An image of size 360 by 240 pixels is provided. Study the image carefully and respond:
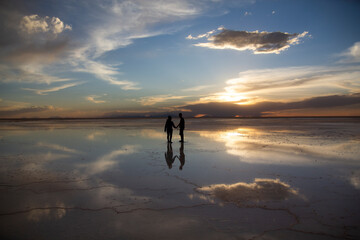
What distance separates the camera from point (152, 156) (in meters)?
11.6

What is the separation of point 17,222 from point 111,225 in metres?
1.96

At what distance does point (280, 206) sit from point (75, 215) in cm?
466

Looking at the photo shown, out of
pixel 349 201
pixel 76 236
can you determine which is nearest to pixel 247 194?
pixel 349 201

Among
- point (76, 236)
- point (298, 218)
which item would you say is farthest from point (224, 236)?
point (76, 236)

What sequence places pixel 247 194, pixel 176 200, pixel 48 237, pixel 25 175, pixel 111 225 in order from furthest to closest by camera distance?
pixel 25 175
pixel 247 194
pixel 176 200
pixel 111 225
pixel 48 237

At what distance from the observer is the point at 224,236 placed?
4.05 meters

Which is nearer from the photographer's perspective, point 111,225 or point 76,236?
point 76,236

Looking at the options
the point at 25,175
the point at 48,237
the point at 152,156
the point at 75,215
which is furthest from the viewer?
the point at 152,156

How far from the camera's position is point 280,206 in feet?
17.5

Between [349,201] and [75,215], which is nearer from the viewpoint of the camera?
[75,215]

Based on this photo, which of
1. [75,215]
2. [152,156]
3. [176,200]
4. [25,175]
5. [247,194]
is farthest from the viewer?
[152,156]

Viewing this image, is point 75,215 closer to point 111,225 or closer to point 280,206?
point 111,225

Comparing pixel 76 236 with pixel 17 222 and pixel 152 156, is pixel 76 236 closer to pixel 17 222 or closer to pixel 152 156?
pixel 17 222

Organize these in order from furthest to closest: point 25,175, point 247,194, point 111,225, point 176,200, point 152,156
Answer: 1. point 152,156
2. point 25,175
3. point 247,194
4. point 176,200
5. point 111,225
